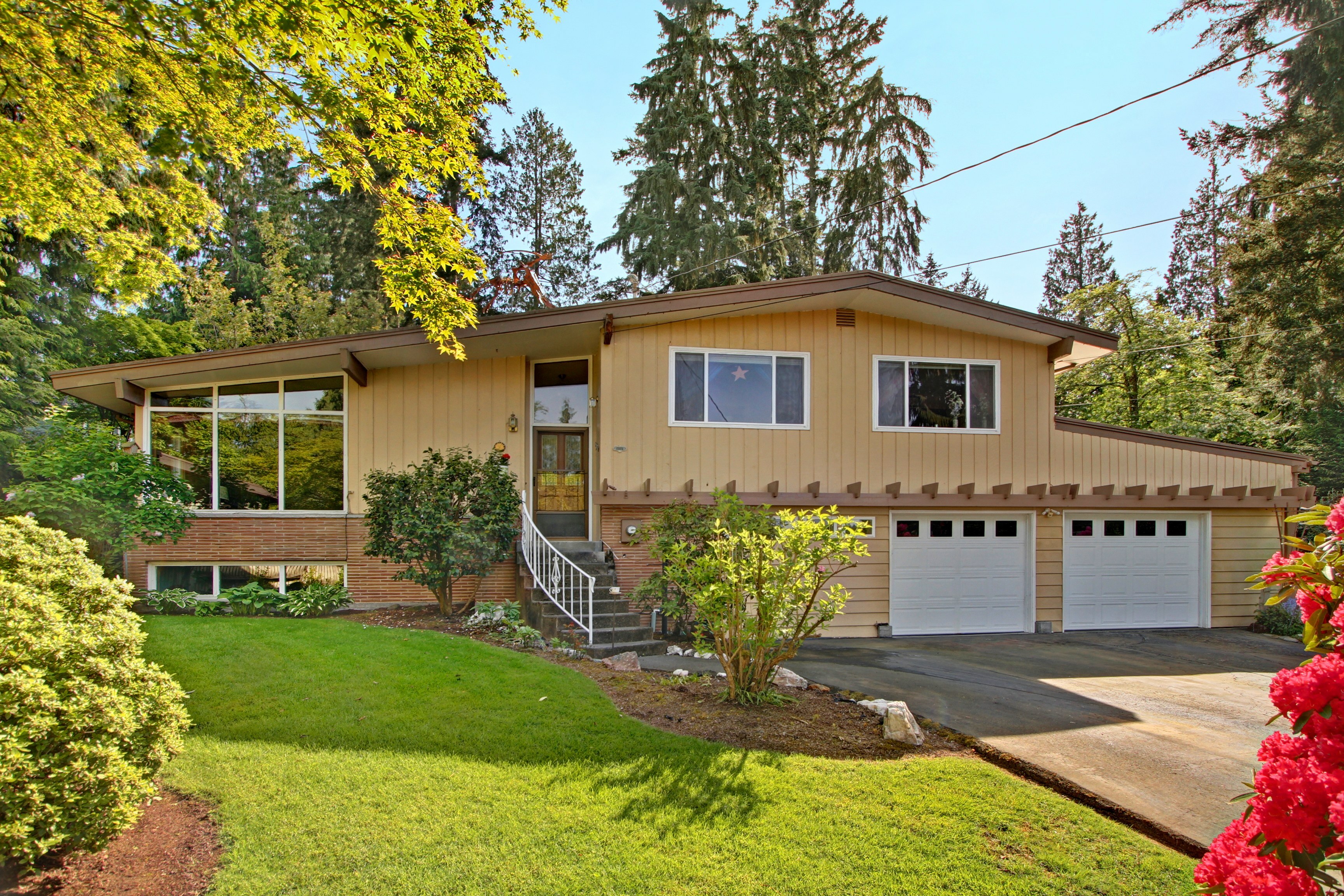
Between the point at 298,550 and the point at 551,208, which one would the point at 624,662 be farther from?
the point at 551,208

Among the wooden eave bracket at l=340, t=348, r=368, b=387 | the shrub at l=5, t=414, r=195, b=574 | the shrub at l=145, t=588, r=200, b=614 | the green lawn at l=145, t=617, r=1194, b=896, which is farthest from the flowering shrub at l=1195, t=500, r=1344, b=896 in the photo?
the shrub at l=5, t=414, r=195, b=574

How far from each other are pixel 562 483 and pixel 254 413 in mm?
4680

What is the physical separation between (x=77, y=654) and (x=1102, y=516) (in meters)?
12.3

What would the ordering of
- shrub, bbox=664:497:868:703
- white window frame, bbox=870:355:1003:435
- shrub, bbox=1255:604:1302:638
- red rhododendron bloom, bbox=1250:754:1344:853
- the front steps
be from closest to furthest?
red rhododendron bloom, bbox=1250:754:1344:853 → shrub, bbox=664:497:868:703 → the front steps → white window frame, bbox=870:355:1003:435 → shrub, bbox=1255:604:1302:638

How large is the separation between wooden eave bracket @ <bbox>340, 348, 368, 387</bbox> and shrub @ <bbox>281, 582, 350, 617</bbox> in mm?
3024

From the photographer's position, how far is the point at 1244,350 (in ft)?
52.9

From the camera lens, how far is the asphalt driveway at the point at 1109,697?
4191 millimetres

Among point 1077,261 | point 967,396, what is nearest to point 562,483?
point 967,396

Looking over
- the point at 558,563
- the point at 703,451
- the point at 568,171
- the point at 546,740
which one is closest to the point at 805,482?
the point at 703,451

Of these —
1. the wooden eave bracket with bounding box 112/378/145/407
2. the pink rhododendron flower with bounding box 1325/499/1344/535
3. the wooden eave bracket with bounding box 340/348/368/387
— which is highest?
the wooden eave bracket with bounding box 340/348/368/387

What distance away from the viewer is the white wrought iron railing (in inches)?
303

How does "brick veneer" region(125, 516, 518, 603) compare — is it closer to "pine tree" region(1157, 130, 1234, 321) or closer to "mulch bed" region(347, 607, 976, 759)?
"mulch bed" region(347, 607, 976, 759)

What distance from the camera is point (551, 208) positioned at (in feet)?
77.7

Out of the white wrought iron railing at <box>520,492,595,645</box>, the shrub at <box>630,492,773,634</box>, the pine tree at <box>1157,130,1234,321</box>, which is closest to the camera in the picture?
the shrub at <box>630,492,773,634</box>
